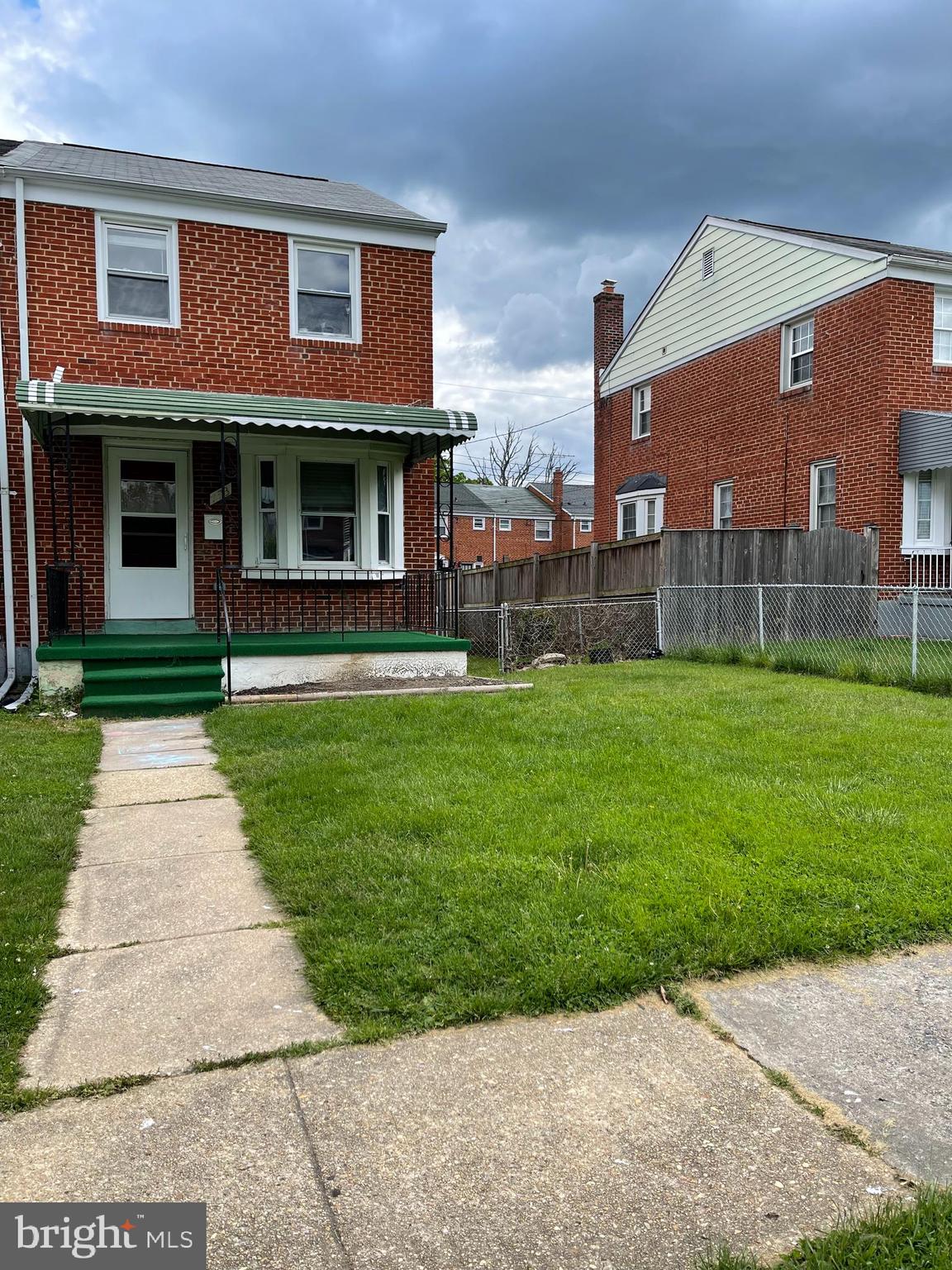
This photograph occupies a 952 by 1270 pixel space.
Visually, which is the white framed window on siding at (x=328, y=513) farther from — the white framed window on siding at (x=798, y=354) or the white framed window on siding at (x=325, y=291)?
the white framed window on siding at (x=798, y=354)

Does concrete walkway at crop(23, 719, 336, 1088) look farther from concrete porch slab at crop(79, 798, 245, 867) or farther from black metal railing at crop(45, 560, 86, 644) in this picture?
black metal railing at crop(45, 560, 86, 644)

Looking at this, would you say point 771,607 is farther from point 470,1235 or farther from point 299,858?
point 470,1235

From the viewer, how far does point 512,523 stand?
171 ft

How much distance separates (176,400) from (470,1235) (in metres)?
9.39

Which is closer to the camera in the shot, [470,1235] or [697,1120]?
[470,1235]

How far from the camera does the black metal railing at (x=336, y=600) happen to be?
11703 millimetres

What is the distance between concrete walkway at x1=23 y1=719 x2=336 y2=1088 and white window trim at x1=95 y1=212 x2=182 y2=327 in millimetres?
7750

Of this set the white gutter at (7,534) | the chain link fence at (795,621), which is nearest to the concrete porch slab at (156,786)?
the white gutter at (7,534)

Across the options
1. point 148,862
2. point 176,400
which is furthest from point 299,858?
point 176,400

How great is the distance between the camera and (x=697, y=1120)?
7.85 ft

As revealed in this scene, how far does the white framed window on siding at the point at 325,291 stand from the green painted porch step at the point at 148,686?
4.99 m

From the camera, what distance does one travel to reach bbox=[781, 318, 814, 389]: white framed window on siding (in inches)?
674

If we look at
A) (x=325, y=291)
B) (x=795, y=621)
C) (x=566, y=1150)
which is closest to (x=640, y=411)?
(x=795, y=621)

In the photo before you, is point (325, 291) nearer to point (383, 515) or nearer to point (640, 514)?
point (383, 515)
